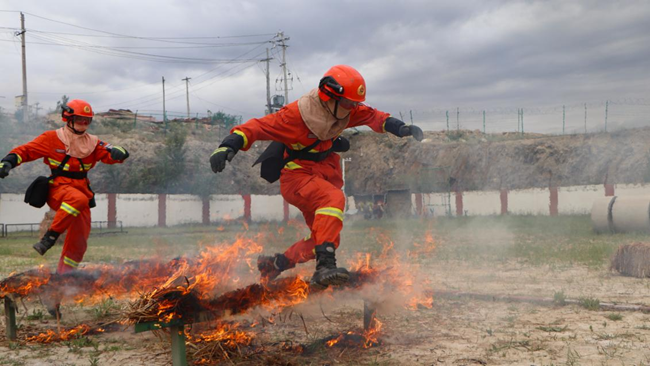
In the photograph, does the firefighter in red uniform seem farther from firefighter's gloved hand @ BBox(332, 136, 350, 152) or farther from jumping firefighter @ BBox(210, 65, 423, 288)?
firefighter's gloved hand @ BBox(332, 136, 350, 152)

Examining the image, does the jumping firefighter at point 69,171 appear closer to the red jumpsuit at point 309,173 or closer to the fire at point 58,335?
the fire at point 58,335

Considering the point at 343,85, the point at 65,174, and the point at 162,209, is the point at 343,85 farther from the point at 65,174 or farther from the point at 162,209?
the point at 162,209

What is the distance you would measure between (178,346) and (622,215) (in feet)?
50.3

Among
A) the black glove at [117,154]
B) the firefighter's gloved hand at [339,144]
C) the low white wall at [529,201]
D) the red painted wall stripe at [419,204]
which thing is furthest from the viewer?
the red painted wall stripe at [419,204]

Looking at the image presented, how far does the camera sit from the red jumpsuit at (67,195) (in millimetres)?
5633

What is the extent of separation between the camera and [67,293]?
489 centimetres

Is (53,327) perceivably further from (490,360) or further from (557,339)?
(557,339)

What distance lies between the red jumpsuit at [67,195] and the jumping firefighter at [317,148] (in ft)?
7.30

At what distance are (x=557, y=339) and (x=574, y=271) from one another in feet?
15.5

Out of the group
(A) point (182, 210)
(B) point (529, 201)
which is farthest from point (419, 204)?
(A) point (182, 210)

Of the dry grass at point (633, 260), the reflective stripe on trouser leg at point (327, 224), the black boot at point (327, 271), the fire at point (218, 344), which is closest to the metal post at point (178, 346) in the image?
the fire at point (218, 344)

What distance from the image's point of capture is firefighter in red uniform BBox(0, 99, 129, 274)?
573 cm

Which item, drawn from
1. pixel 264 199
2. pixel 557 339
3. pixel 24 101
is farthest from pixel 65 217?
pixel 24 101

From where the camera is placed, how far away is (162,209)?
29812mm
